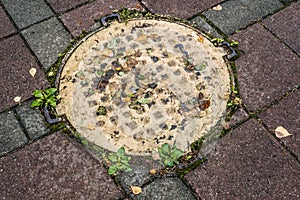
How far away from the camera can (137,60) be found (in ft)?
9.01

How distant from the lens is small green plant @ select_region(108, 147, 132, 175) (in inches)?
89.1

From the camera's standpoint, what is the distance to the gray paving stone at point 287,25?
116 inches

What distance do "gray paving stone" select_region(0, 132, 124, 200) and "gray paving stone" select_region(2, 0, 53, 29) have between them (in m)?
1.17

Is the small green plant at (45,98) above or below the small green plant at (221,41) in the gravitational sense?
below

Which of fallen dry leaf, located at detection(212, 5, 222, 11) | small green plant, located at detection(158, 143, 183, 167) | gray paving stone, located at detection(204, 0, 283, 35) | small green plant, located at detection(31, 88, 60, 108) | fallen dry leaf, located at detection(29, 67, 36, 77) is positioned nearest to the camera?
small green plant, located at detection(158, 143, 183, 167)

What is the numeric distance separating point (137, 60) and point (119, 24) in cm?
44

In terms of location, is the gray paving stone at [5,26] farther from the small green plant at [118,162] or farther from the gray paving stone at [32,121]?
the small green plant at [118,162]

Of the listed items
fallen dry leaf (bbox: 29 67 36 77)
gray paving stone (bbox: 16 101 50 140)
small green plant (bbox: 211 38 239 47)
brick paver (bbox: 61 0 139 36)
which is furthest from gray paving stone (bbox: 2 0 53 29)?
small green plant (bbox: 211 38 239 47)

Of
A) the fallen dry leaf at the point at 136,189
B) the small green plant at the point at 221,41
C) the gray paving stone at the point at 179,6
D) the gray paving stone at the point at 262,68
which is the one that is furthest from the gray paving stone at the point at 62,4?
the fallen dry leaf at the point at 136,189

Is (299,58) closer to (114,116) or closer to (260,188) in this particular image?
(260,188)

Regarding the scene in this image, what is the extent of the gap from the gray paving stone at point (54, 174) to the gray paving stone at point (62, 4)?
127 centimetres

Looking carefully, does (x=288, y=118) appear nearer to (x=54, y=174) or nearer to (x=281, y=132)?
(x=281, y=132)

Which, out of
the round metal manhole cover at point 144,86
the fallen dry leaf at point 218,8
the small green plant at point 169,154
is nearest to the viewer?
the small green plant at point 169,154

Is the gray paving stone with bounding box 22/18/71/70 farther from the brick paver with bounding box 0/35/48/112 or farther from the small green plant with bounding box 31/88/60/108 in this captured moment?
the small green plant with bounding box 31/88/60/108
